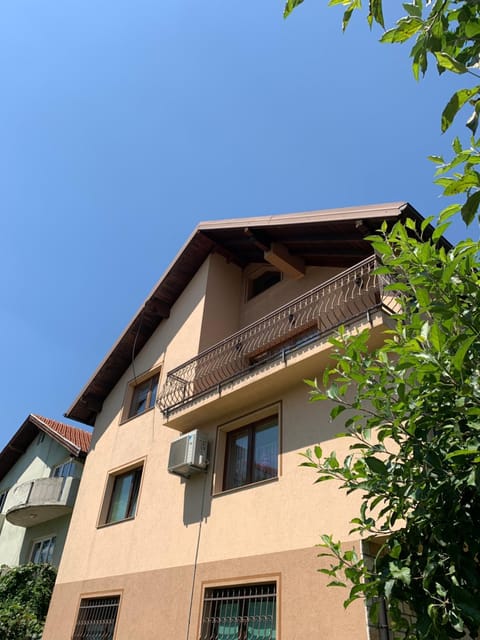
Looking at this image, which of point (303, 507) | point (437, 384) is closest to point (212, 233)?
point (303, 507)

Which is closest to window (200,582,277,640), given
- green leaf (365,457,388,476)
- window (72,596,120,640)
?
window (72,596,120,640)

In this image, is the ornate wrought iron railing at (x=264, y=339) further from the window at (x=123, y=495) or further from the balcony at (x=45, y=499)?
the balcony at (x=45, y=499)

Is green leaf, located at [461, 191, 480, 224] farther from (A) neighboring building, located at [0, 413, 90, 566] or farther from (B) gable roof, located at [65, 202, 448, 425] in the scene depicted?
(A) neighboring building, located at [0, 413, 90, 566]

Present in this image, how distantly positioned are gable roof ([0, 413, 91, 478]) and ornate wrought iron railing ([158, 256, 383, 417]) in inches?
270

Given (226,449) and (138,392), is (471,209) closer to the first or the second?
(226,449)

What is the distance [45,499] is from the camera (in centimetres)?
1365

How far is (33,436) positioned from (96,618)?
11.2 m

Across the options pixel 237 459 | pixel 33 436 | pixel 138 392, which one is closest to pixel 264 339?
pixel 237 459

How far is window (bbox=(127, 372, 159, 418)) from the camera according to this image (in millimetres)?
12078

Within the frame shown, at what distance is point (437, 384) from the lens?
2.66m

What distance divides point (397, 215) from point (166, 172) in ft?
22.1

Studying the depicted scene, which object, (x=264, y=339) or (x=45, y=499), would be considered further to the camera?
(x=45, y=499)

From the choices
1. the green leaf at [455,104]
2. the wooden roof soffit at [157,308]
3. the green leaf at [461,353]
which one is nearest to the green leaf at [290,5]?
the green leaf at [455,104]

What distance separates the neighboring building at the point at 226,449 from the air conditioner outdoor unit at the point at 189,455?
0.20 ft
